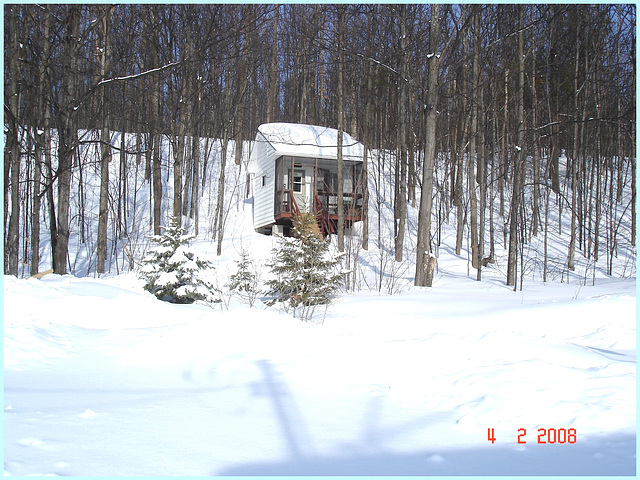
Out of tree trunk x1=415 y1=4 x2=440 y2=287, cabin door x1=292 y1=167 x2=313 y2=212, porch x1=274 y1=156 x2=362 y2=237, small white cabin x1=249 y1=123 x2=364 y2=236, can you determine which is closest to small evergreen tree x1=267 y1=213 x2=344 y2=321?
tree trunk x1=415 y1=4 x2=440 y2=287

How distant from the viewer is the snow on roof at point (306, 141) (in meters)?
20.9

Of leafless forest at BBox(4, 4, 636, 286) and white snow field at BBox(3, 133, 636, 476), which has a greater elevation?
leafless forest at BBox(4, 4, 636, 286)

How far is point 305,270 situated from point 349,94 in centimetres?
1595

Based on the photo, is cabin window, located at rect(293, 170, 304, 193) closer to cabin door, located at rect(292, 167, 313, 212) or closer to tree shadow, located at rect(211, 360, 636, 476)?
cabin door, located at rect(292, 167, 313, 212)

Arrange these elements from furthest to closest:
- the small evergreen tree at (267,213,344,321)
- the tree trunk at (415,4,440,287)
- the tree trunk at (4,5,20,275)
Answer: the tree trunk at (415,4,440,287), the tree trunk at (4,5,20,275), the small evergreen tree at (267,213,344,321)

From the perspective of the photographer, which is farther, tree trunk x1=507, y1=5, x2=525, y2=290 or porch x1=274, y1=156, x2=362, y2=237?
porch x1=274, y1=156, x2=362, y2=237

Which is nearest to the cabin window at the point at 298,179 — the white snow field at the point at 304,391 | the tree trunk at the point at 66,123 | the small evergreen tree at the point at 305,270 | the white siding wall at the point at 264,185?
the white siding wall at the point at 264,185

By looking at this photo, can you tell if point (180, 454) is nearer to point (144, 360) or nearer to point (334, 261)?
point (144, 360)

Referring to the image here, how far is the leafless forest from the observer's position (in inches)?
455

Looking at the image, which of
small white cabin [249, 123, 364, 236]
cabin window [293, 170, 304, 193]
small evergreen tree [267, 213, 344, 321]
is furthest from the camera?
cabin window [293, 170, 304, 193]

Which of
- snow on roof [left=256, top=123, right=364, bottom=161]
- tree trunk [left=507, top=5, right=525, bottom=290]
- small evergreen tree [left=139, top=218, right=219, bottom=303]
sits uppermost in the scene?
snow on roof [left=256, top=123, right=364, bottom=161]
